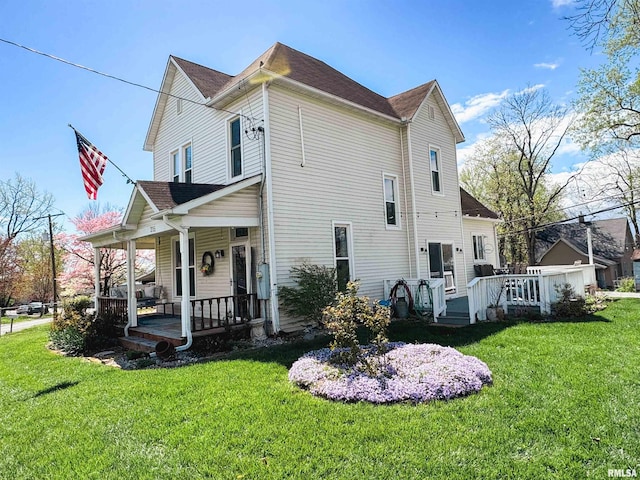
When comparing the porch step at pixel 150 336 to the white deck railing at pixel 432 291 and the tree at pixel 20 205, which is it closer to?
the white deck railing at pixel 432 291

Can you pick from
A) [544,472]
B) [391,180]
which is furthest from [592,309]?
[544,472]

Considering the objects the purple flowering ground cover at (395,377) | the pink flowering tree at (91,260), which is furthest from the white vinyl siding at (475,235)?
the pink flowering tree at (91,260)

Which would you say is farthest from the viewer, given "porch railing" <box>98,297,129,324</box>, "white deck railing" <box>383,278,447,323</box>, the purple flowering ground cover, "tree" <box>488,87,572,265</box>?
"tree" <box>488,87,572,265</box>

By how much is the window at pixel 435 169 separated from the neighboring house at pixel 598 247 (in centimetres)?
2386

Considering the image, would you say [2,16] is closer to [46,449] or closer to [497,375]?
[46,449]

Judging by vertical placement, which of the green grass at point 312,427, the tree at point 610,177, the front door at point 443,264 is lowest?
the green grass at point 312,427

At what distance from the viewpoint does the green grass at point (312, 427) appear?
128 inches

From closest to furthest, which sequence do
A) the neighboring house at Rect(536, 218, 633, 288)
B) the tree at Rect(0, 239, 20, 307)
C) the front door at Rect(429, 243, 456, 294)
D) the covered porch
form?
1. the covered porch
2. the front door at Rect(429, 243, 456, 294)
3. the tree at Rect(0, 239, 20, 307)
4. the neighboring house at Rect(536, 218, 633, 288)

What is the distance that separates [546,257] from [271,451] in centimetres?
3782

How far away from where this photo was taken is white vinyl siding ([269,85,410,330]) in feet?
32.0

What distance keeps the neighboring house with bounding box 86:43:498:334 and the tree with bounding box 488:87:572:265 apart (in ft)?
53.1

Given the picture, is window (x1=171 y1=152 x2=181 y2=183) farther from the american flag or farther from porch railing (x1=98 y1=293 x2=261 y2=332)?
porch railing (x1=98 y1=293 x2=261 y2=332)

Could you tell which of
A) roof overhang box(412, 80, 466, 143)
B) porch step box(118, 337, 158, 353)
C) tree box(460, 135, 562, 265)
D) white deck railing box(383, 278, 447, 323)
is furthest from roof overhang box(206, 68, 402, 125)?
tree box(460, 135, 562, 265)

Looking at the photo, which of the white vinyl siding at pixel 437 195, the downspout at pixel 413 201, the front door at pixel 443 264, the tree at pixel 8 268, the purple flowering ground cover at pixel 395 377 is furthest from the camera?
the tree at pixel 8 268
